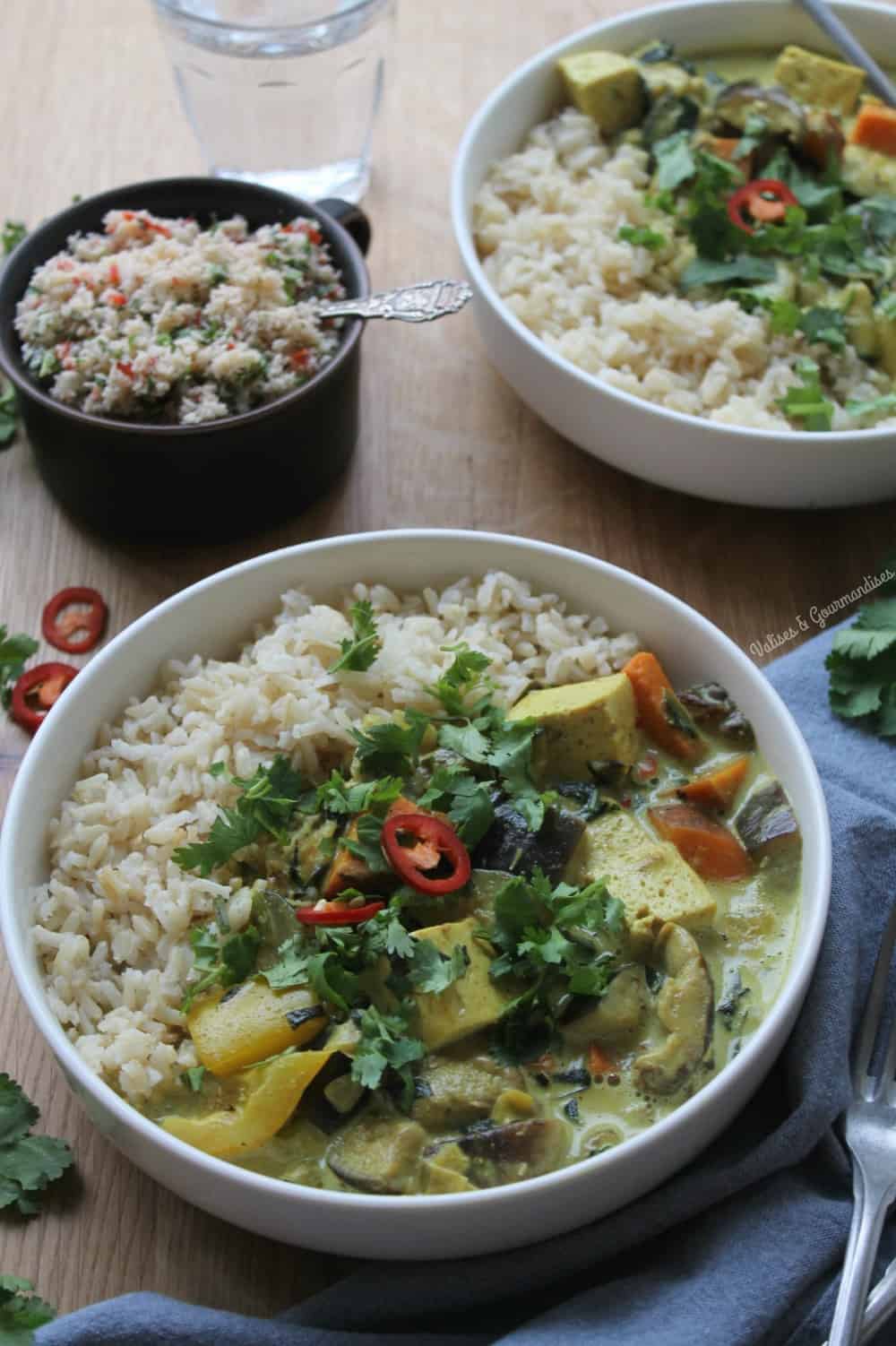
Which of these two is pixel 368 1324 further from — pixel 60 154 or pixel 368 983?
pixel 60 154

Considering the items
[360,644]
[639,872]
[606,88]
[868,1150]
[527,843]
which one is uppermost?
[606,88]

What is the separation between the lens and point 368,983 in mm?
2316

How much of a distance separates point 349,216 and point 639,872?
180 centimetres

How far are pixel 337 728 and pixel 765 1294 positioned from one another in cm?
114

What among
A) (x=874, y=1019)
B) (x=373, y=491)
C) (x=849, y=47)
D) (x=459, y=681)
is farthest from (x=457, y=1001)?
(x=849, y=47)

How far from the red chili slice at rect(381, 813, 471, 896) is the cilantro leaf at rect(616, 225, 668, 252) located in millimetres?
1774

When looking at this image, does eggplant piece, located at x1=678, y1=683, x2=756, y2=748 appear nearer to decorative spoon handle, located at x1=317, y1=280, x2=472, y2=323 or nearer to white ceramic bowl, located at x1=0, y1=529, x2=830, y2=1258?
white ceramic bowl, located at x1=0, y1=529, x2=830, y2=1258

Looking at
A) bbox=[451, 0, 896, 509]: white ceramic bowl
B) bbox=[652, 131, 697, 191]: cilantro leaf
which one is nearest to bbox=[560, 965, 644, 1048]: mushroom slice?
bbox=[451, 0, 896, 509]: white ceramic bowl

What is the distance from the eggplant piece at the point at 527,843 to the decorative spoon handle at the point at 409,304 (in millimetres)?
1255

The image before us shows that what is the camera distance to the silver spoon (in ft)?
→ 13.1

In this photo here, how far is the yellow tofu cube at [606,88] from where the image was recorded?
3887mm

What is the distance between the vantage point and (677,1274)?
2205mm

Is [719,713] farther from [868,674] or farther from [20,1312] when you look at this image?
[20,1312]

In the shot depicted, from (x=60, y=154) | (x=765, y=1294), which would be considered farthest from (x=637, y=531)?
(x=60, y=154)
